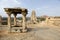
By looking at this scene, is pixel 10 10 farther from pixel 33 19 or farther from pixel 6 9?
pixel 33 19

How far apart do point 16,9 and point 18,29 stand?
2.61 metres

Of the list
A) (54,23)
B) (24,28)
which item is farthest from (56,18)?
(24,28)

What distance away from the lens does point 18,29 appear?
17.2 m

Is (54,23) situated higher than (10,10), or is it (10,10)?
(10,10)

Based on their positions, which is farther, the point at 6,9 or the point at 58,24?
the point at 58,24

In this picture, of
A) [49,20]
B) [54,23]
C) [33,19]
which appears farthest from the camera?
[33,19]

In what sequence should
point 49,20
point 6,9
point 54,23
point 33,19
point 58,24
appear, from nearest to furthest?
point 6,9, point 58,24, point 54,23, point 49,20, point 33,19

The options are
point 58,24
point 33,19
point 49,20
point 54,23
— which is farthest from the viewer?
point 33,19

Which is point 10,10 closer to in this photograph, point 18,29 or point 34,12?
point 18,29

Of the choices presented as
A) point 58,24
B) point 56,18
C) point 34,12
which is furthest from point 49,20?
point 34,12

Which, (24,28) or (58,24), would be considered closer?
(24,28)

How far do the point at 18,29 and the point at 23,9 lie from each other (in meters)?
2.77

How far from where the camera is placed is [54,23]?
106ft

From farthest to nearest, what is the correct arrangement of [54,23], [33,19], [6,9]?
[33,19] < [54,23] < [6,9]
